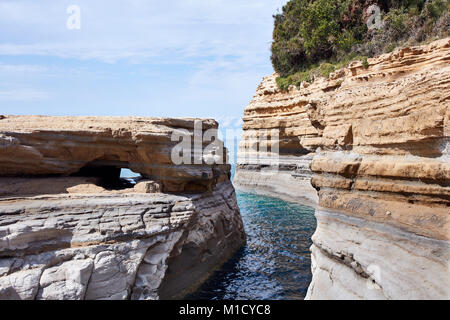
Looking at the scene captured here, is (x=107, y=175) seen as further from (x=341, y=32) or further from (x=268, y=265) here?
(x=341, y=32)

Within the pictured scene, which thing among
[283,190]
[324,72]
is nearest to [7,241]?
[283,190]

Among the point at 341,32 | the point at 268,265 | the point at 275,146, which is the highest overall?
the point at 341,32

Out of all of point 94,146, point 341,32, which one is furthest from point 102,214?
point 341,32

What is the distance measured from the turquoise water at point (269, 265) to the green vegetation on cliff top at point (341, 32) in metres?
14.0

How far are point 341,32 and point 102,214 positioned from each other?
2907 centimetres

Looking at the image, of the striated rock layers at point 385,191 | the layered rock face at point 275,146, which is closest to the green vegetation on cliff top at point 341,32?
the layered rock face at point 275,146

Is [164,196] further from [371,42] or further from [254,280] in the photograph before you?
[371,42]

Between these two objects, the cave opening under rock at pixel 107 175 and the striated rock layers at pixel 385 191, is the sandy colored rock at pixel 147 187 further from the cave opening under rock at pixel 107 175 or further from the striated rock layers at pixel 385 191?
the striated rock layers at pixel 385 191

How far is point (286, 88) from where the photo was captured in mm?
30078

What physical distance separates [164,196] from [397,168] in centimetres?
680

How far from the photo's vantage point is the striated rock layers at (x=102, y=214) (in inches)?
306

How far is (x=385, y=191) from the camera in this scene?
21.5 feet

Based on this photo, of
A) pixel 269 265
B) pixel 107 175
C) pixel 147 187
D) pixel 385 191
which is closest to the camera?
pixel 385 191

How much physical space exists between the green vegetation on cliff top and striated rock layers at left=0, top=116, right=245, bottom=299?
61.1ft
